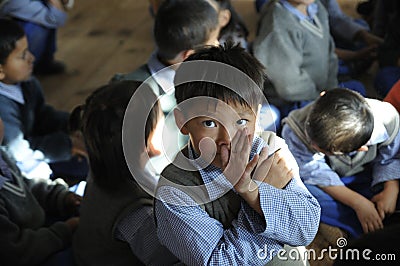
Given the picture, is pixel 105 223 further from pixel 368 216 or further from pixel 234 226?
pixel 368 216

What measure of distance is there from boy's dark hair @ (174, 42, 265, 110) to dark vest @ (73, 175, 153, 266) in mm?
254

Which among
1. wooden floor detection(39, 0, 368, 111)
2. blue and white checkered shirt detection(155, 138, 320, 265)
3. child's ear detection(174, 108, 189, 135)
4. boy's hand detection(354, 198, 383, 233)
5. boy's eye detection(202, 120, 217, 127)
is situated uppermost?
boy's eye detection(202, 120, 217, 127)

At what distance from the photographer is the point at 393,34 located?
6.32 feet

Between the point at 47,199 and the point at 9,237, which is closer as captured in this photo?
the point at 9,237

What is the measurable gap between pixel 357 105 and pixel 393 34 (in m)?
0.82

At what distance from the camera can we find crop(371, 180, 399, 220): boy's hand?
4.35ft

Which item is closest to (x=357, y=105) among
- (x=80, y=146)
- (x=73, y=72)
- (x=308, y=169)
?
(x=308, y=169)

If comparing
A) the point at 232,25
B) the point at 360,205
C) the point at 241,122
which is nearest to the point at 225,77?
the point at 241,122

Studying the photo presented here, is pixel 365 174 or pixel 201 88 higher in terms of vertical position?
pixel 201 88

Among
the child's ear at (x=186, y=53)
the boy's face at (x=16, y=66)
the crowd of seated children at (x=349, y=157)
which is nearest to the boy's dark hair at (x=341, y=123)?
the crowd of seated children at (x=349, y=157)

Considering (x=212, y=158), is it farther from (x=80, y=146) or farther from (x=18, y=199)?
(x=80, y=146)

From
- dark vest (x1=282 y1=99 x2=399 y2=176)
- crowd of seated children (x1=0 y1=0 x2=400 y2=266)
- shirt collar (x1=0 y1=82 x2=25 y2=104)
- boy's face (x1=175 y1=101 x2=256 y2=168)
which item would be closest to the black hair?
crowd of seated children (x1=0 y1=0 x2=400 y2=266)

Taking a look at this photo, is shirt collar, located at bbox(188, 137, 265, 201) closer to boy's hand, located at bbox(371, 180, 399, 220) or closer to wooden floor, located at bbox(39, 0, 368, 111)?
boy's hand, located at bbox(371, 180, 399, 220)

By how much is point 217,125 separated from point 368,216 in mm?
620
